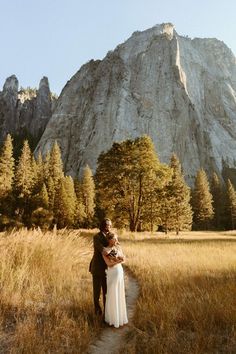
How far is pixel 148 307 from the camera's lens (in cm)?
780

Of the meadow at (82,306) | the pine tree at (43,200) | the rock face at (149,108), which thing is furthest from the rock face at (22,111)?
the meadow at (82,306)

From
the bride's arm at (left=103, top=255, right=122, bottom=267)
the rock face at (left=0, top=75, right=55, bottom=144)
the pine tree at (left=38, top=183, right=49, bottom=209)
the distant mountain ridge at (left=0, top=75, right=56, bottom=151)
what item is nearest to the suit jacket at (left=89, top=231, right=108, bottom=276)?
the bride's arm at (left=103, top=255, right=122, bottom=267)

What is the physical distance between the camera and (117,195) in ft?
115

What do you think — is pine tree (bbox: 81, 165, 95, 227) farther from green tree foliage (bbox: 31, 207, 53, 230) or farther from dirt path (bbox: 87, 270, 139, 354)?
dirt path (bbox: 87, 270, 139, 354)

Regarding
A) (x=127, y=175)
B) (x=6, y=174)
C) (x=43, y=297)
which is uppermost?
(x=6, y=174)

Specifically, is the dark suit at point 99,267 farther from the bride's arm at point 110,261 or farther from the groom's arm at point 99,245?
the bride's arm at point 110,261

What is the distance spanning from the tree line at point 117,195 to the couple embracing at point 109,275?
25.5 metres

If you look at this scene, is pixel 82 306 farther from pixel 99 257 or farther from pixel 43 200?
pixel 43 200

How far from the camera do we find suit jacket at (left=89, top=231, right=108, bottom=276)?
7912mm

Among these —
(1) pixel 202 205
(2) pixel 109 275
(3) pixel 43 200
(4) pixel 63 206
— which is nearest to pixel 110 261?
(2) pixel 109 275

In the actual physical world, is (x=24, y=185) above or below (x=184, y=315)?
above

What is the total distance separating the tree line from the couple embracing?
83.7 ft

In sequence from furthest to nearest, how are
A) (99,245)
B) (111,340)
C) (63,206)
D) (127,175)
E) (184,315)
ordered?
(63,206)
(127,175)
(99,245)
(184,315)
(111,340)

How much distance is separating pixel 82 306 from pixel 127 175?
86.0 feet
